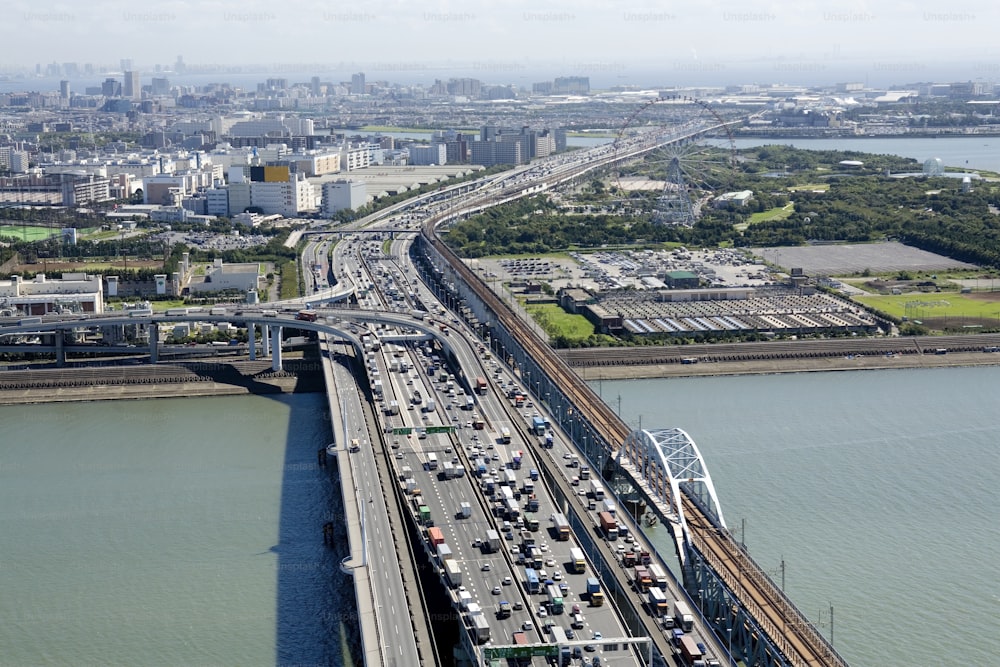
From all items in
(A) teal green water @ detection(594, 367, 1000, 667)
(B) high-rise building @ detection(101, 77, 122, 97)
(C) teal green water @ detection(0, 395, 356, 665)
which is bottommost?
(C) teal green water @ detection(0, 395, 356, 665)

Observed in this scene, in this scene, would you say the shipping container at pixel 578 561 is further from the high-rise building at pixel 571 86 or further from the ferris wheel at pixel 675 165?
the high-rise building at pixel 571 86

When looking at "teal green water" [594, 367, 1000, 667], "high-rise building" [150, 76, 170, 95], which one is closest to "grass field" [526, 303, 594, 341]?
"teal green water" [594, 367, 1000, 667]

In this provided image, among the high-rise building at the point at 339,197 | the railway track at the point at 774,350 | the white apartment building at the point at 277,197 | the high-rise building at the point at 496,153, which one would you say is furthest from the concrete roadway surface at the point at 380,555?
the high-rise building at the point at 496,153

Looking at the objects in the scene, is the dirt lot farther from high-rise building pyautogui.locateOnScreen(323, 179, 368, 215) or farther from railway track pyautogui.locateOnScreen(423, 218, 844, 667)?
railway track pyautogui.locateOnScreen(423, 218, 844, 667)

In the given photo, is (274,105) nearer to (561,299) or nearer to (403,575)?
(561,299)

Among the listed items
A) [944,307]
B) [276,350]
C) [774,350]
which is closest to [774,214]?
[944,307]

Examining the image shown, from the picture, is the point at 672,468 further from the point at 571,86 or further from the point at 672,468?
the point at 571,86
